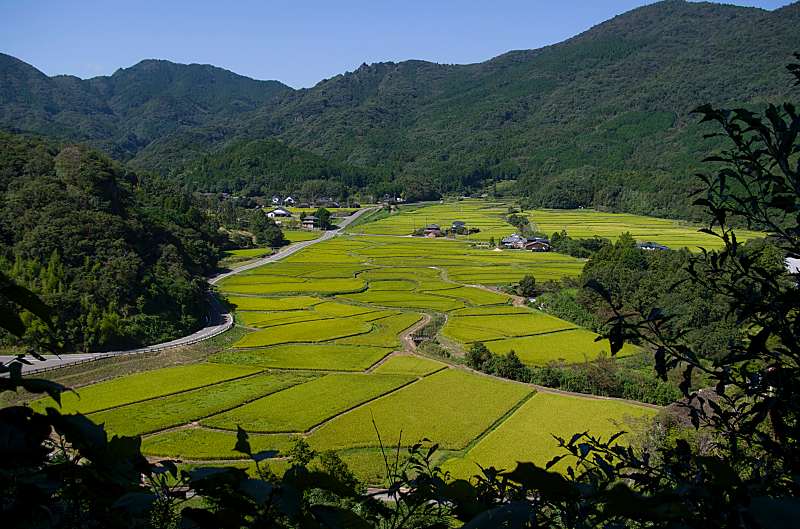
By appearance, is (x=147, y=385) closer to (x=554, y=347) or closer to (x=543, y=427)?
(x=543, y=427)

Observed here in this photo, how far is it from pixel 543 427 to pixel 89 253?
27.5 meters

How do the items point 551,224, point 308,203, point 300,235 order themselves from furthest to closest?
point 308,203
point 300,235
point 551,224

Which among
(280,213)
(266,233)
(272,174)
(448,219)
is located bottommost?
(448,219)

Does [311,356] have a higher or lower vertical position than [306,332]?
lower

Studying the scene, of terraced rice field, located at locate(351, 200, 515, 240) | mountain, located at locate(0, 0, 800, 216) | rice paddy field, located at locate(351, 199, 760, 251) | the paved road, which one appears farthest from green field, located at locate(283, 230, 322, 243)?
mountain, located at locate(0, 0, 800, 216)

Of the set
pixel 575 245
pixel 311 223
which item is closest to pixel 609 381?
pixel 575 245

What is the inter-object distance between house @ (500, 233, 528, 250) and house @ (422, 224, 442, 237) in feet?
35.3

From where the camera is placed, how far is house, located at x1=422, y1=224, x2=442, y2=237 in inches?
2815

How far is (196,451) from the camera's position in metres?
16.5

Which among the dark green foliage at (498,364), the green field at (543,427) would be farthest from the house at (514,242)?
the green field at (543,427)

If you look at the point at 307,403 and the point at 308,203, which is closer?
the point at 307,403

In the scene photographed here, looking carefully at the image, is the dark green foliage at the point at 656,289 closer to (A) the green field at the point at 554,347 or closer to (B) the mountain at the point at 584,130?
(A) the green field at the point at 554,347

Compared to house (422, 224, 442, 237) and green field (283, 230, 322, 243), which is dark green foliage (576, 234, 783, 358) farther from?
green field (283, 230, 322, 243)

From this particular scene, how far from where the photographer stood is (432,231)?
71.9m
